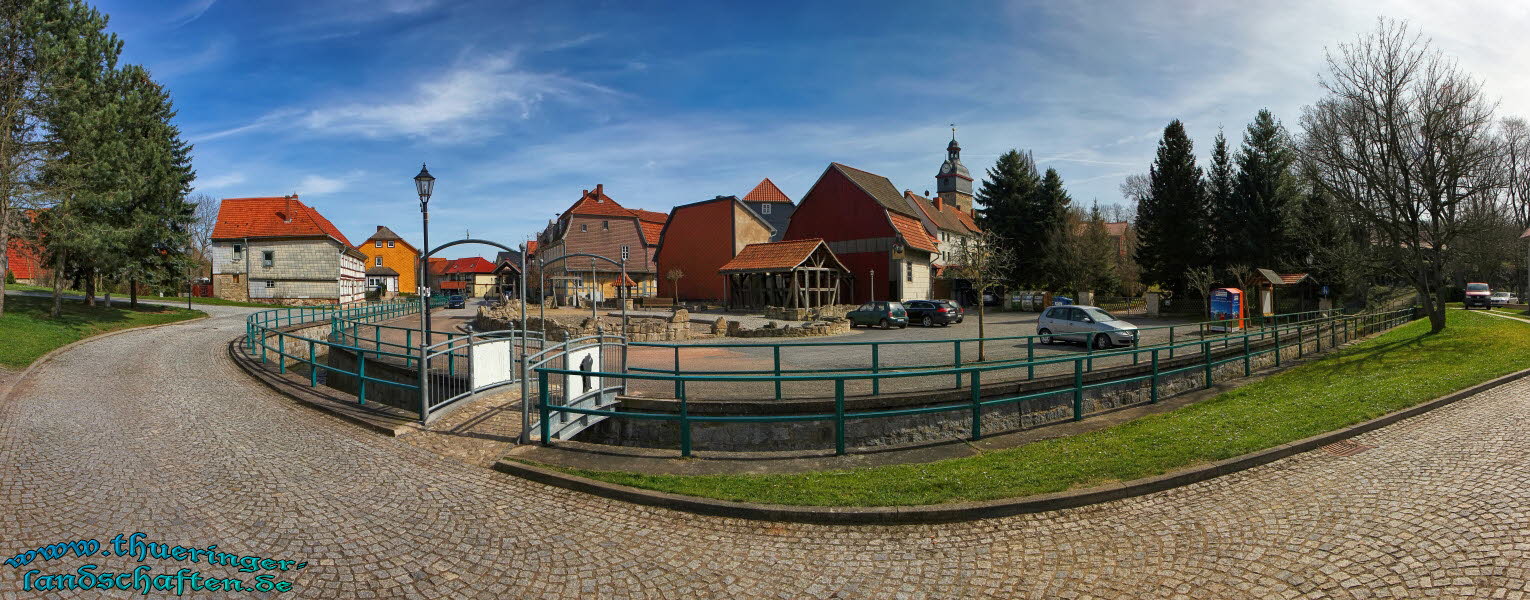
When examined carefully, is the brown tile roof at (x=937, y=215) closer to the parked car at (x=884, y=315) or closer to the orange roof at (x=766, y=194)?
the orange roof at (x=766, y=194)

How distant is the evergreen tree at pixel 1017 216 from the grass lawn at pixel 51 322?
49418 mm

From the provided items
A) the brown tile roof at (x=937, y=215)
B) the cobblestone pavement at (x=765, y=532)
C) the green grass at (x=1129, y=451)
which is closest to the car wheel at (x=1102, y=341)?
the green grass at (x=1129, y=451)

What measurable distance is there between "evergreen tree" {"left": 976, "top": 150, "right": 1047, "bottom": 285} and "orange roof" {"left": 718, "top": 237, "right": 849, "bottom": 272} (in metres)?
15.7

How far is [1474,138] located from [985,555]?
84.5 feet

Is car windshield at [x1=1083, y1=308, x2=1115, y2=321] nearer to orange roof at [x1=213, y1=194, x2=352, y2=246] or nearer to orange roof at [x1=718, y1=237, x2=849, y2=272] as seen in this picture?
orange roof at [x1=718, y1=237, x2=849, y2=272]

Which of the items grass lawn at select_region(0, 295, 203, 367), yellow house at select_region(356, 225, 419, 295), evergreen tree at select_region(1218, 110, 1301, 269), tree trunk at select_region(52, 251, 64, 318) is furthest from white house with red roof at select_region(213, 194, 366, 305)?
evergreen tree at select_region(1218, 110, 1301, 269)

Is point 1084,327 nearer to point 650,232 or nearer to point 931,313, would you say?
point 931,313

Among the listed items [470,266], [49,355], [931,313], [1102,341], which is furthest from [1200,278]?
[470,266]

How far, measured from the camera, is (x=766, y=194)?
6575 centimetres

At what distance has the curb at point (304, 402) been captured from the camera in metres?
9.40

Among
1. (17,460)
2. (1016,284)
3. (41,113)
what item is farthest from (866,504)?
(1016,284)

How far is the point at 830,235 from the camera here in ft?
166

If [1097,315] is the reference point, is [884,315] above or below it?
below

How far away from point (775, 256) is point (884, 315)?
1247 centimetres
